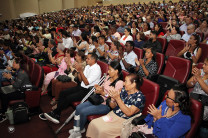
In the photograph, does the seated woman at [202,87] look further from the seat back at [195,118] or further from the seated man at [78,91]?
the seated man at [78,91]

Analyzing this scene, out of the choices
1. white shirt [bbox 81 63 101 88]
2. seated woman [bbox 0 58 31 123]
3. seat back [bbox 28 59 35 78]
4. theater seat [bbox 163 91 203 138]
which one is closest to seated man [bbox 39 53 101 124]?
white shirt [bbox 81 63 101 88]

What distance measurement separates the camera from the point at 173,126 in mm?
1520

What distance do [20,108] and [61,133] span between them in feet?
2.51

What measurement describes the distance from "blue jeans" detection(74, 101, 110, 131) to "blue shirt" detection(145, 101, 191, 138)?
794 millimetres

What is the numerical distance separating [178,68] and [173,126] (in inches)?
59.6

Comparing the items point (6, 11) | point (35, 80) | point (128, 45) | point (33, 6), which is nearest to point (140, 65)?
point (128, 45)

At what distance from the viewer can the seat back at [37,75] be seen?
9.71 ft

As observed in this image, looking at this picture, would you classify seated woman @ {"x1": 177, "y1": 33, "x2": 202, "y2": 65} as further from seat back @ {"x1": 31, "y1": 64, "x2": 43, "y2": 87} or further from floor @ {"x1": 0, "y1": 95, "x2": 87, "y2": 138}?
seat back @ {"x1": 31, "y1": 64, "x2": 43, "y2": 87}

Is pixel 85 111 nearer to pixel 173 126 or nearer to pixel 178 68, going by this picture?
pixel 173 126

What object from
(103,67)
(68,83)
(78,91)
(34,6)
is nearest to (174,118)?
(103,67)

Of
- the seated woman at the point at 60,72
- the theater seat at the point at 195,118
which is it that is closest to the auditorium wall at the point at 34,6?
the seated woman at the point at 60,72

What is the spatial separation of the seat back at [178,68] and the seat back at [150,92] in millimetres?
967

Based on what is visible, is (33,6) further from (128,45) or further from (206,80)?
(206,80)

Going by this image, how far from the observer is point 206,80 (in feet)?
7.20
